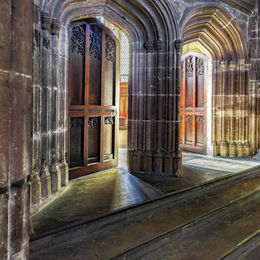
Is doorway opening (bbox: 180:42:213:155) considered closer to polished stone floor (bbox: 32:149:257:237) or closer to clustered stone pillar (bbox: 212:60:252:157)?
clustered stone pillar (bbox: 212:60:252:157)

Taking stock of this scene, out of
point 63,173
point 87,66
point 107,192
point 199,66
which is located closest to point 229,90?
point 199,66

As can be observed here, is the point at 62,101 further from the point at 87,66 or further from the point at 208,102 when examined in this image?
the point at 208,102

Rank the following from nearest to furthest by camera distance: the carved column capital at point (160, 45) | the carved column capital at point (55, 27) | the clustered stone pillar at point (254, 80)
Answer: the carved column capital at point (55, 27), the carved column capital at point (160, 45), the clustered stone pillar at point (254, 80)

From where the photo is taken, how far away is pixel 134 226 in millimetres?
2410

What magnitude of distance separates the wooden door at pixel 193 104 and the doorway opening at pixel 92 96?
288cm

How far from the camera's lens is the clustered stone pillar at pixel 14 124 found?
1125mm

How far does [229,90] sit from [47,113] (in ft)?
15.7

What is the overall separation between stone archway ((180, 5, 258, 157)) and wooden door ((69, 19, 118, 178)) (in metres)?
2.48

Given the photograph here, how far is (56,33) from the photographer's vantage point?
3.01 metres

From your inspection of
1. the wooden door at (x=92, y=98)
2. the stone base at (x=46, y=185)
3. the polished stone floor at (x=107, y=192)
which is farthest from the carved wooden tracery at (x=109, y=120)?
the stone base at (x=46, y=185)

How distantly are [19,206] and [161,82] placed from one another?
3444mm

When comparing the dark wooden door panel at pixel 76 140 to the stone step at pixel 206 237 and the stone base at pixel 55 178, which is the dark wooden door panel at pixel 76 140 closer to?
the stone base at pixel 55 178

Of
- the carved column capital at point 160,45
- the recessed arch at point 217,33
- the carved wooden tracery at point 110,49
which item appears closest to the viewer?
the carved column capital at point 160,45

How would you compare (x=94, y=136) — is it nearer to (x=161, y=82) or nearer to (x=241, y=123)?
(x=161, y=82)
